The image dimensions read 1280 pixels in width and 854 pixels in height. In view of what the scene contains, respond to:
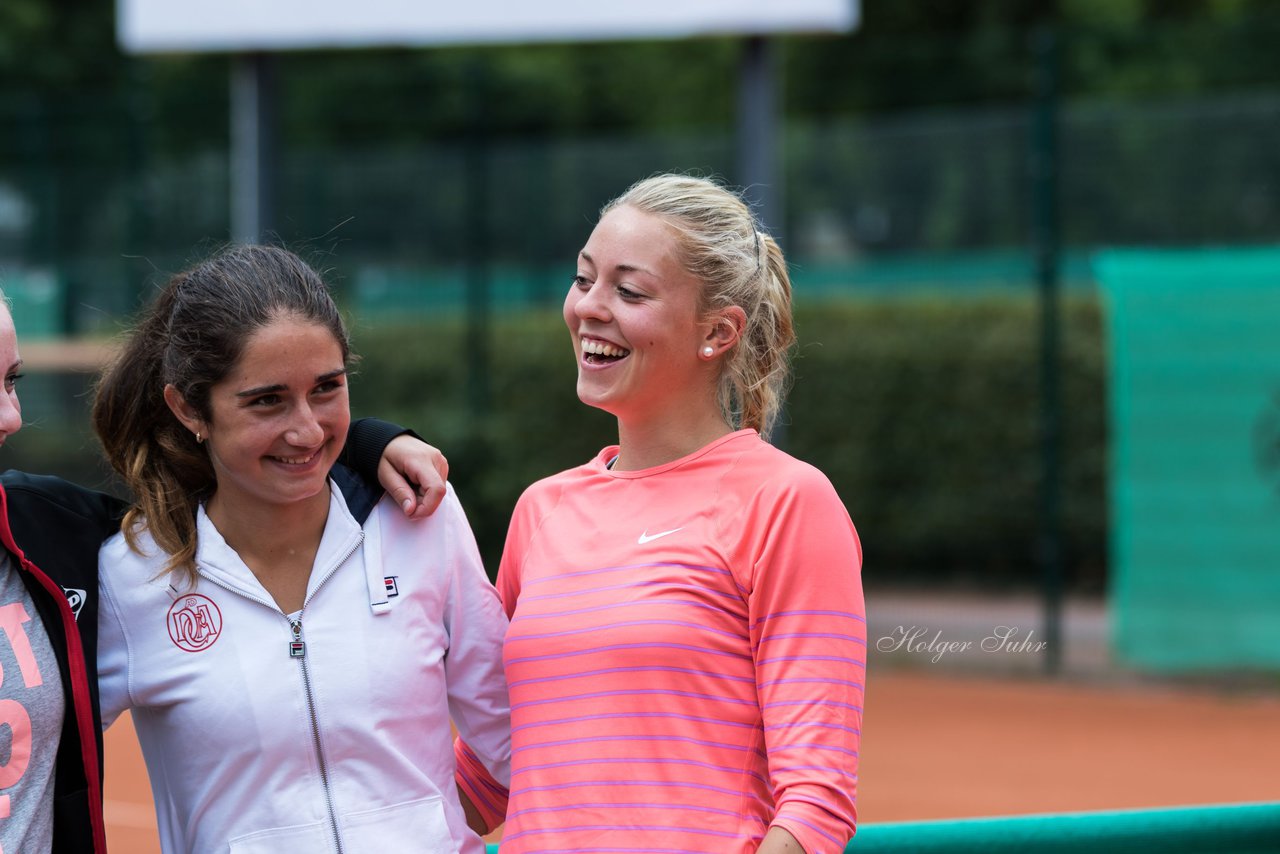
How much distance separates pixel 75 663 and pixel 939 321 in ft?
32.7

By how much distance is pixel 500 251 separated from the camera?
11891 millimetres

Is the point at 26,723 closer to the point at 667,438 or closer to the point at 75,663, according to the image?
the point at 75,663

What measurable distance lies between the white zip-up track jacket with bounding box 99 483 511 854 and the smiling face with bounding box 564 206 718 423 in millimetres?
371

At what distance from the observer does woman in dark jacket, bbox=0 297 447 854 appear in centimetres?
206

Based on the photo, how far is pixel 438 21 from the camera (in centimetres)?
898

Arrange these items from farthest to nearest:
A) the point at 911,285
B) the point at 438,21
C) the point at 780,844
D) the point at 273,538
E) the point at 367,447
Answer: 1. the point at 911,285
2. the point at 438,21
3. the point at 367,447
4. the point at 273,538
5. the point at 780,844

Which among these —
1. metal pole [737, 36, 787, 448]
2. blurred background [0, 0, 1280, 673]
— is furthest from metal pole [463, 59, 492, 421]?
metal pole [737, 36, 787, 448]

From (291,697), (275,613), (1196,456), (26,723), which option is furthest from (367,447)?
(1196,456)

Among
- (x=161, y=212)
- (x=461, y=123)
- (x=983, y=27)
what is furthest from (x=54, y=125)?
(x=983, y=27)

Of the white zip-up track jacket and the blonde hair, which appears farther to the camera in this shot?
the blonde hair

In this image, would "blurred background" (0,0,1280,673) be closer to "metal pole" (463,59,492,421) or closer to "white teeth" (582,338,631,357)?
"metal pole" (463,59,492,421)

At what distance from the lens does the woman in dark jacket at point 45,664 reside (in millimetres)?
2061

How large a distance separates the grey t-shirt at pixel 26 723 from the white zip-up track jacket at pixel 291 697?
5.0 inches

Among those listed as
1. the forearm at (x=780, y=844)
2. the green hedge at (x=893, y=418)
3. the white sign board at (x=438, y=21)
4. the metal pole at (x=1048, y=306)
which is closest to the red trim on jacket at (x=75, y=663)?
the forearm at (x=780, y=844)
